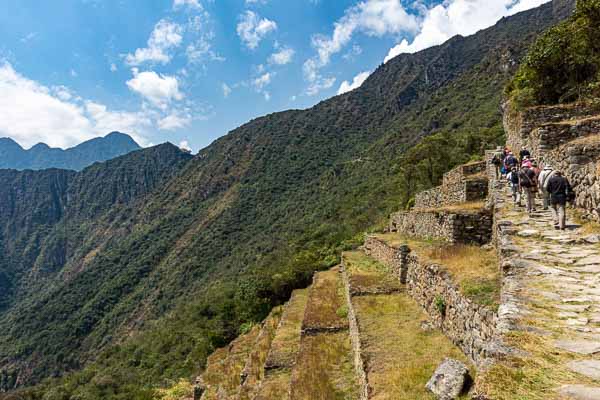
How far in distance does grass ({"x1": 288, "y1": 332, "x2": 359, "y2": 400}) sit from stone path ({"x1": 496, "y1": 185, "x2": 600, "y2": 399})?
3912 mm

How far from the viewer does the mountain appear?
3712 cm

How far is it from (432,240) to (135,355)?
2474 inches

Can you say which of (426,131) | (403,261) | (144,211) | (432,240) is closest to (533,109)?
(432,240)

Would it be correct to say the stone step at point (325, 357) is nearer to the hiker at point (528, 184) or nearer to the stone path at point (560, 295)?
the stone path at point (560, 295)

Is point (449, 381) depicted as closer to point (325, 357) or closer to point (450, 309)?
point (450, 309)

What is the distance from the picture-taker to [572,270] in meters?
4.19

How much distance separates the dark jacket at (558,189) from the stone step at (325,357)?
15.9ft

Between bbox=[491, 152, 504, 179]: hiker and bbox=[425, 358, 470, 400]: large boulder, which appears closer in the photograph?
bbox=[425, 358, 470, 400]: large boulder

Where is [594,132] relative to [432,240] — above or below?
above

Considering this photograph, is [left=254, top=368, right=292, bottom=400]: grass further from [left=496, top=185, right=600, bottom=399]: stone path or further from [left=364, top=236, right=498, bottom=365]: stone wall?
[left=496, top=185, right=600, bottom=399]: stone path

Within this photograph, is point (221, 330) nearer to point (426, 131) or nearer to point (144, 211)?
point (426, 131)

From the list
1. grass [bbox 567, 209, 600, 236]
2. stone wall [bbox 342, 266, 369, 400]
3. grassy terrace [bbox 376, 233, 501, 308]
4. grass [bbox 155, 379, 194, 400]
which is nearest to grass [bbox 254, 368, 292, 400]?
stone wall [bbox 342, 266, 369, 400]

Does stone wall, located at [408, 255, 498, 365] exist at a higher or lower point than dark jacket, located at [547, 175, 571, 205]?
lower

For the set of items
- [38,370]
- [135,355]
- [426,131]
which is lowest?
[38,370]
